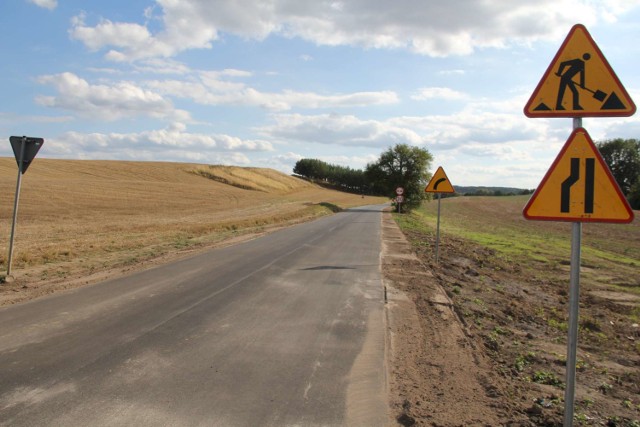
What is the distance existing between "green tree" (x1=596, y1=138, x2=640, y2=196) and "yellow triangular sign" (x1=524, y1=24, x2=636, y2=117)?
109746 mm

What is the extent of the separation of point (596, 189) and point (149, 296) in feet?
23.8

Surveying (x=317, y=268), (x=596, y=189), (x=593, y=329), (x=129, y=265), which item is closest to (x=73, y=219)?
(x=129, y=265)

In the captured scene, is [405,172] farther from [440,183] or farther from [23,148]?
[23,148]

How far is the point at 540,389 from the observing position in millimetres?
4984

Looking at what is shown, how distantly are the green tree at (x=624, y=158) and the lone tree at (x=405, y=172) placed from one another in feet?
198

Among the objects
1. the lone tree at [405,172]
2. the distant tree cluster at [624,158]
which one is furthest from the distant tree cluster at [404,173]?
the distant tree cluster at [624,158]

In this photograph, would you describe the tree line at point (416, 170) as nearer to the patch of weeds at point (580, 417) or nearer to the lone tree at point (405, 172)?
→ the lone tree at point (405, 172)

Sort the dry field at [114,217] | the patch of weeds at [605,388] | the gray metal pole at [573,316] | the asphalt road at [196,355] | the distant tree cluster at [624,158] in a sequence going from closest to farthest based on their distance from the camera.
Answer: the gray metal pole at [573,316], the asphalt road at [196,355], the patch of weeds at [605,388], the dry field at [114,217], the distant tree cluster at [624,158]

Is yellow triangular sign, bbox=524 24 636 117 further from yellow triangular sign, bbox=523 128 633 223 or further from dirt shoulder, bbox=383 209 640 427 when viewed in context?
dirt shoulder, bbox=383 209 640 427

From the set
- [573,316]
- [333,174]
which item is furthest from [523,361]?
[333,174]

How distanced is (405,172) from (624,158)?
67.1 metres

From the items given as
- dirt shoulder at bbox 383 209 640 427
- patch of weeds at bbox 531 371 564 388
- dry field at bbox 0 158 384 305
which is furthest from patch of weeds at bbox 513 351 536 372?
dry field at bbox 0 158 384 305

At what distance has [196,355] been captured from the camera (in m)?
5.55

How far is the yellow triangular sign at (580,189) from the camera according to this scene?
3.61m
